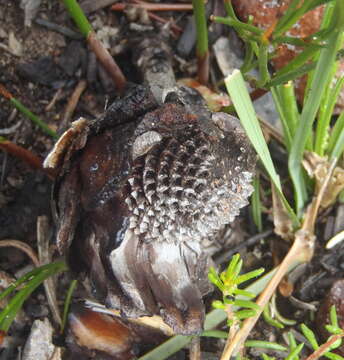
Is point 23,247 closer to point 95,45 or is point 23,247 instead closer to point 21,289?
point 21,289

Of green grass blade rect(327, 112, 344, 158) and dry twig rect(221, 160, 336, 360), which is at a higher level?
green grass blade rect(327, 112, 344, 158)

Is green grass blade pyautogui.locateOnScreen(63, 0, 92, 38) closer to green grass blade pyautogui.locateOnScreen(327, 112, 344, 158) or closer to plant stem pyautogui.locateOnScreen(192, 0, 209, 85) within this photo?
plant stem pyautogui.locateOnScreen(192, 0, 209, 85)

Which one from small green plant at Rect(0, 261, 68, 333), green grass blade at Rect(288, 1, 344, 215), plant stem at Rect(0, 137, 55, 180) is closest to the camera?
green grass blade at Rect(288, 1, 344, 215)

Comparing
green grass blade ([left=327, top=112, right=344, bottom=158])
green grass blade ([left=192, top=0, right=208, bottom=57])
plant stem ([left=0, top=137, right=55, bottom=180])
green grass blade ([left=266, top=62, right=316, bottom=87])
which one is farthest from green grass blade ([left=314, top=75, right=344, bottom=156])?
plant stem ([left=0, top=137, right=55, bottom=180])

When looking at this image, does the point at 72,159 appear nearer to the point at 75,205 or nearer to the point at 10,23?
the point at 75,205

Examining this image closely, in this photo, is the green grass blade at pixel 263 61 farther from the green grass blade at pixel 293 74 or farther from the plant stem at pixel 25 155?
the plant stem at pixel 25 155

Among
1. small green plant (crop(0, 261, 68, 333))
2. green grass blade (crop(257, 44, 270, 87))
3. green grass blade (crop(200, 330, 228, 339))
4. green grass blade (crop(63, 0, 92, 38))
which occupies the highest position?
green grass blade (crop(63, 0, 92, 38))

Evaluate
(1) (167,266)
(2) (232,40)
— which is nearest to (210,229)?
(1) (167,266)

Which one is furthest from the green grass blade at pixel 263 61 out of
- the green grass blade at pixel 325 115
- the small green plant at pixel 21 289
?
the small green plant at pixel 21 289
